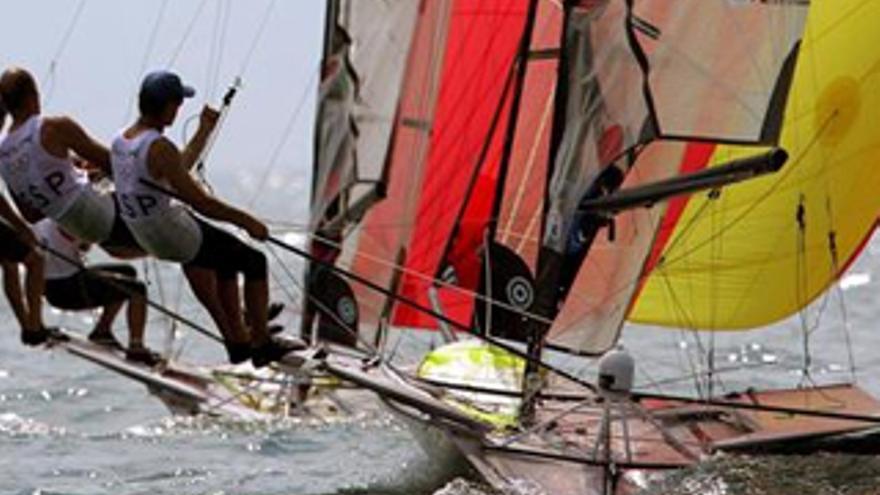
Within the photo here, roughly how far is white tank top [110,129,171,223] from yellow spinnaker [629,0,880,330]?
15.3 ft

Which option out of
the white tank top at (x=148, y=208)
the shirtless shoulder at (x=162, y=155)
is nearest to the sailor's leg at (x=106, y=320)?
the white tank top at (x=148, y=208)

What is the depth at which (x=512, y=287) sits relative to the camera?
559 inches

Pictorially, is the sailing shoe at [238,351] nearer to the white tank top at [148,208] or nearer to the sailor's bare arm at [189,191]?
the white tank top at [148,208]

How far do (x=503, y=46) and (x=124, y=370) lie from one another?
3643 mm

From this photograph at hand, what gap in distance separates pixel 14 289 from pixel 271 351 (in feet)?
4.75

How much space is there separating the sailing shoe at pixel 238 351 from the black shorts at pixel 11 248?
4.10ft

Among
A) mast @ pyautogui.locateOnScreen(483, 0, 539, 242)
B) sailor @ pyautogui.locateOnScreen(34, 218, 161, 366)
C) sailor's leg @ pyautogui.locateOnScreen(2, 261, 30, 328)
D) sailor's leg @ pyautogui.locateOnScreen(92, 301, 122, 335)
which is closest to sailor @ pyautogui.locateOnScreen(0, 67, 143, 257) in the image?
sailor's leg @ pyautogui.locateOnScreen(2, 261, 30, 328)

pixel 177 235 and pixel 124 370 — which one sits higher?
pixel 177 235

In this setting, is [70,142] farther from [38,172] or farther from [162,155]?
[162,155]

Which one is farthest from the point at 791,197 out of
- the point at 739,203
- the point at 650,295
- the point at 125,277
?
the point at 125,277

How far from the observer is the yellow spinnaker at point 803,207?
1530 centimetres

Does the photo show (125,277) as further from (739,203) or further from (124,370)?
(739,203)

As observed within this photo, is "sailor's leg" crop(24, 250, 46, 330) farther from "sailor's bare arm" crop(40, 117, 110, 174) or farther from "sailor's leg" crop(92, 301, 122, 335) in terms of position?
"sailor's leg" crop(92, 301, 122, 335)

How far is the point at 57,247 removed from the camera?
14.7 meters
